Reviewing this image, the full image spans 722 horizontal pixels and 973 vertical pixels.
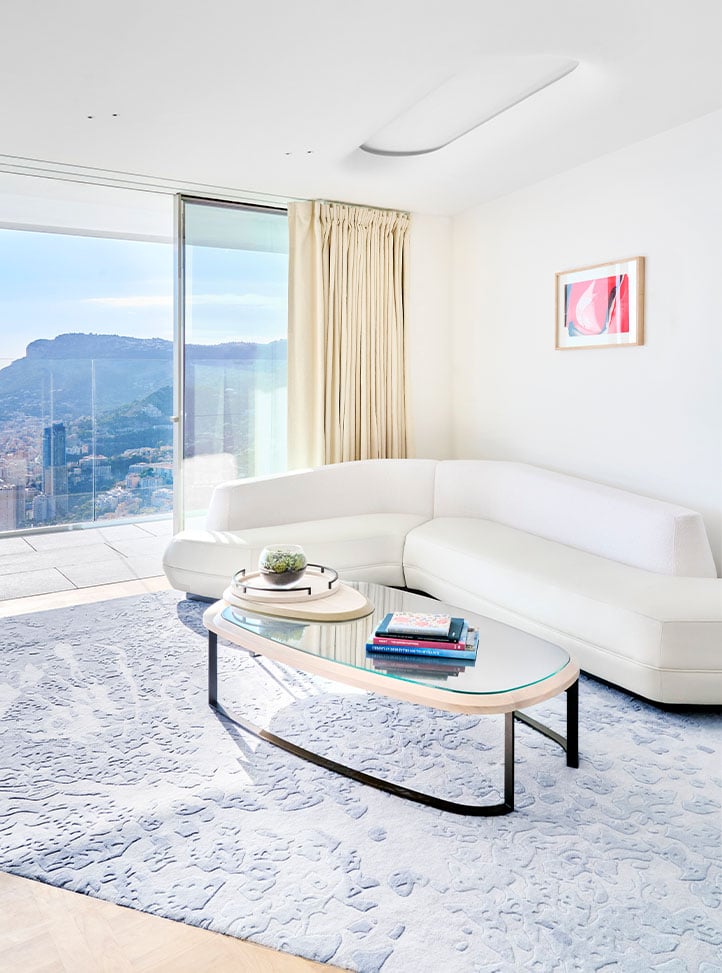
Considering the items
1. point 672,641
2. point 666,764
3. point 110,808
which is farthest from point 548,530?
point 110,808

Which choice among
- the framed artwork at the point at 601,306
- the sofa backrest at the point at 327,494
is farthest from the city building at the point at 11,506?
the framed artwork at the point at 601,306

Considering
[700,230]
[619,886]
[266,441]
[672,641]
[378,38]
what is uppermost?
[378,38]

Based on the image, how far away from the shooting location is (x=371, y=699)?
9.04 ft

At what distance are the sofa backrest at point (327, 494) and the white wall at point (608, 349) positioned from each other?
26.2 inches

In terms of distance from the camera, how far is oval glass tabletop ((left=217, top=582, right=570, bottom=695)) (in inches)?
80.7

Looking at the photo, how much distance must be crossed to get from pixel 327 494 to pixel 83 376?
307cm

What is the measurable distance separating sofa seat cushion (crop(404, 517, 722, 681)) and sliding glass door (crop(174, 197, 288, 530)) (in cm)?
138

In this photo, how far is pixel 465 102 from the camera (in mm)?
3268

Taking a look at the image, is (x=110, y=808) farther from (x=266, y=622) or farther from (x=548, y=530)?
(x=548, y=530)

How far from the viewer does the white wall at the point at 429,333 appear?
5.09 m

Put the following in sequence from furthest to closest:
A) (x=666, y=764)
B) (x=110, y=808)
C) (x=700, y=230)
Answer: (x=700, y=230), (x=666, y=764), (x=110, y=808)

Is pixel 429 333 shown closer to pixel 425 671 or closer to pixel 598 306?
pixel 598 306

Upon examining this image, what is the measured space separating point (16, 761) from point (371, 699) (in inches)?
47.7

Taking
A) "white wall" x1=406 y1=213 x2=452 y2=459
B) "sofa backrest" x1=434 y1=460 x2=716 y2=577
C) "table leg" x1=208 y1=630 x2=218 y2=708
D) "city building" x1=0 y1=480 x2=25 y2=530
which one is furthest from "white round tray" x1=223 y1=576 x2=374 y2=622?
"city building" x1=0 y1=480 x2=25 y2=530
